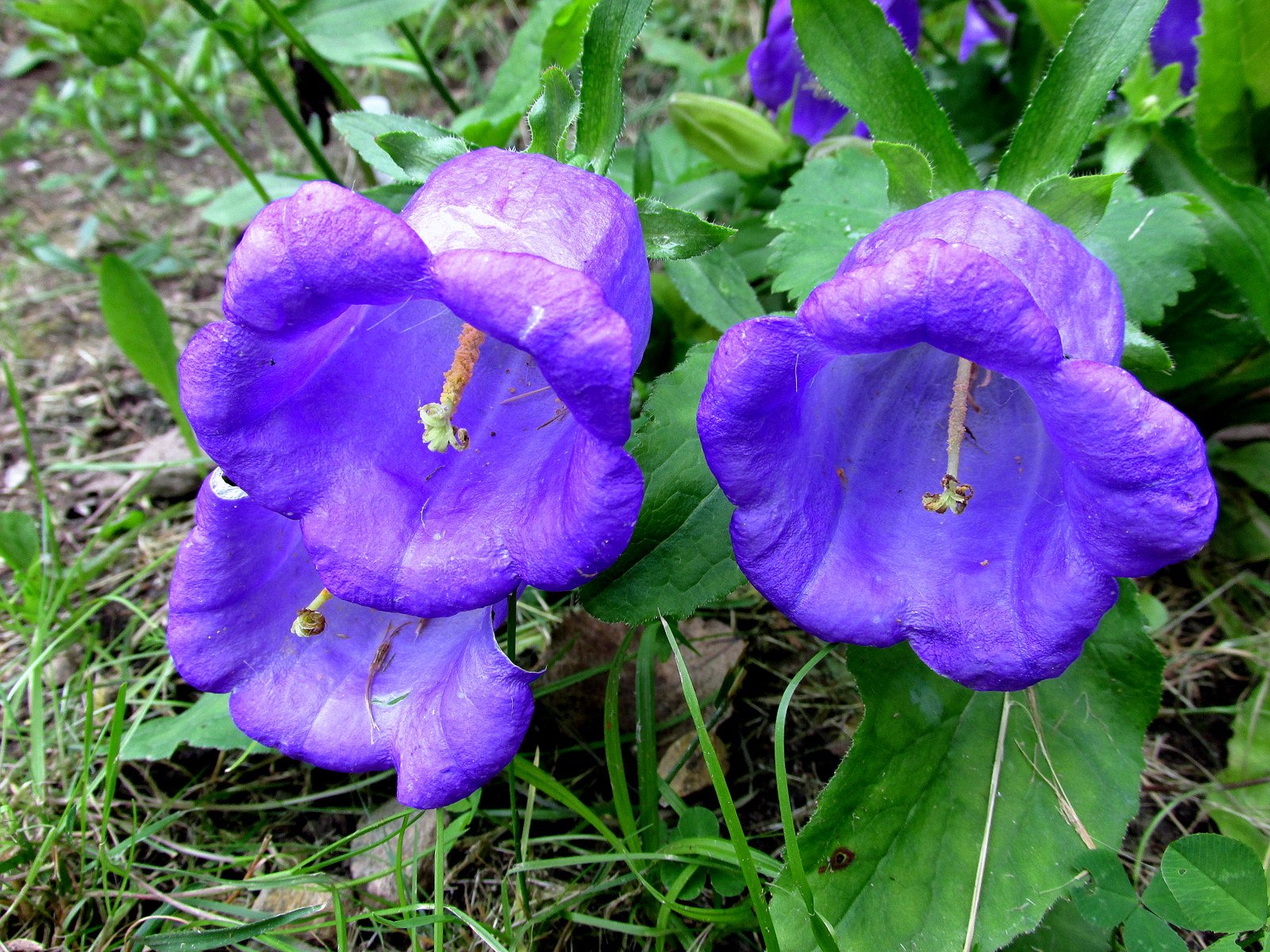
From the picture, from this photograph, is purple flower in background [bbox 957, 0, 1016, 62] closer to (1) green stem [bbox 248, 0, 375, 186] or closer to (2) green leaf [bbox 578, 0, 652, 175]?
(2) green leaf [bbox 578, 0, 652, 175]

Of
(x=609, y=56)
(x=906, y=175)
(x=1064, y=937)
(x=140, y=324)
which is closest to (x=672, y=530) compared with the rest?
(x=906, y=175)

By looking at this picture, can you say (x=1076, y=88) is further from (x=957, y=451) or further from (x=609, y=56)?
(x=609, y=56)

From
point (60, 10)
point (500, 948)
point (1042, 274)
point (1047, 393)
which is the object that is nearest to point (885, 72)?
point (1042, 274)

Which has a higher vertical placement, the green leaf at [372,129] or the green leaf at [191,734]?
the green leaf at [372,129]

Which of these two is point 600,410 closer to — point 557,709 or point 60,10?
point 557,709

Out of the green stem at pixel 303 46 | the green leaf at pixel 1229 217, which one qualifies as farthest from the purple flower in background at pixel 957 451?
the green stem at pixel 303 46

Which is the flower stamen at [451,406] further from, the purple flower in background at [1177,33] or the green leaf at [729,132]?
the purple flower in background at [1177,33]
